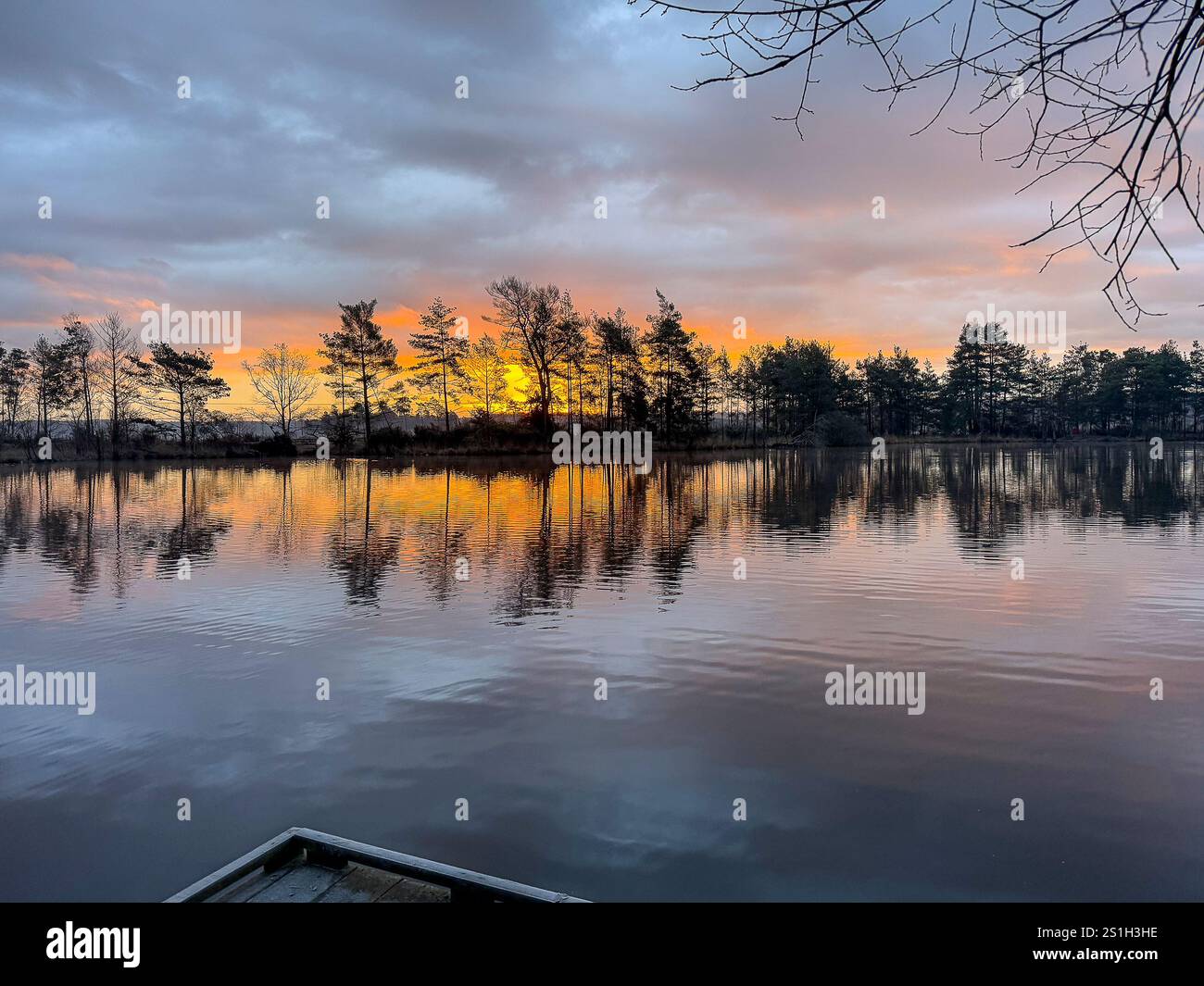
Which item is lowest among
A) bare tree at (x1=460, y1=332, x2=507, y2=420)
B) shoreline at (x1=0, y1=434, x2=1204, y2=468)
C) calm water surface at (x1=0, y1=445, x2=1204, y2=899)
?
calm water surface at (x1=0, y1=445, x2=1204, y2=899)

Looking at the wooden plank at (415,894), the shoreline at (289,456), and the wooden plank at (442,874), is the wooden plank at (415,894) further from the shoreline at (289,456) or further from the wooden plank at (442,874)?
the shoreline at (289,456)

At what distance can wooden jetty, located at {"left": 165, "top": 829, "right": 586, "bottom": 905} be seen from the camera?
3.25m

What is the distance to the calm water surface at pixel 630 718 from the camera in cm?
404

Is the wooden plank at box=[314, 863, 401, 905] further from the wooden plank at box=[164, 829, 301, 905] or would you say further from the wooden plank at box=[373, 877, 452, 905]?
the wooden plank at box=[164, 829, 301, 905]

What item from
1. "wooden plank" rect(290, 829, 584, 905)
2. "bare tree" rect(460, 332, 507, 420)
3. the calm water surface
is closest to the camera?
"wooden plank" rect(290, 829, 584, 905)

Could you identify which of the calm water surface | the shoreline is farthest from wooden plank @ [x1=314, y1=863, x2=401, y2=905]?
the shoreline

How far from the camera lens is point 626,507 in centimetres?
2198

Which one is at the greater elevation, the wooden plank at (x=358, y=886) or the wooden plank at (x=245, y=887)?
the wooden plank at (x=358, y=886)

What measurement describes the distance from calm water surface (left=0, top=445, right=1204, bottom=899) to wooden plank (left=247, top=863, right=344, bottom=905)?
2.04 feet

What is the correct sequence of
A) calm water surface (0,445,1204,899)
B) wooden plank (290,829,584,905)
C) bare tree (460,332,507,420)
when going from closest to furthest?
wooden plank (290,829,584,905), calm water surface (0,445,1204,899), bare tree (460,332,507,420)

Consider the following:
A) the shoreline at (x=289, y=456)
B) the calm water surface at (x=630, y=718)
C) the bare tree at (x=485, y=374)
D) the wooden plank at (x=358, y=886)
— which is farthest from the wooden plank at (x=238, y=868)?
the bare tree at (x=485, y=374)

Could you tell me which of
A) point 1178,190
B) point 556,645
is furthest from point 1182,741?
point 556,645

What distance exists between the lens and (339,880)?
3471 mm
